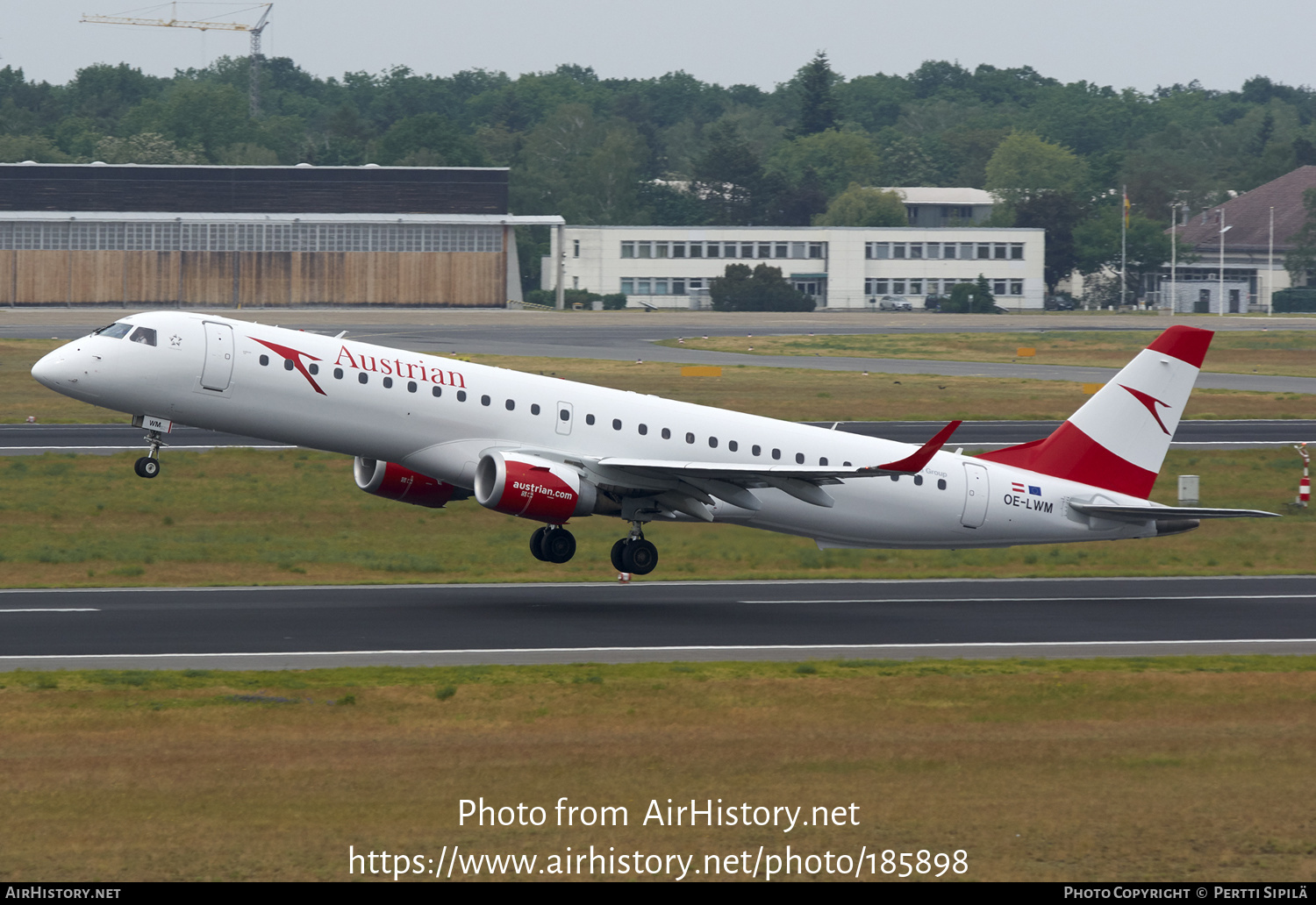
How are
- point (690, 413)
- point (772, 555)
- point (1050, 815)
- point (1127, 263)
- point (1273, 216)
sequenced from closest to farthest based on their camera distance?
point (1050, 815), point (690, 413), point (772, 555), point (1127, 263), point (1273, 216)

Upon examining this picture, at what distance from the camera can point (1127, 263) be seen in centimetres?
17000

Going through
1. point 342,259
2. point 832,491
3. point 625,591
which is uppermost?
point 342,259

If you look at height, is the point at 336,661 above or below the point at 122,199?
below

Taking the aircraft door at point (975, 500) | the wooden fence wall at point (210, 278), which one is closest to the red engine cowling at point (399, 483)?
the aircraft door at point (975, 500)

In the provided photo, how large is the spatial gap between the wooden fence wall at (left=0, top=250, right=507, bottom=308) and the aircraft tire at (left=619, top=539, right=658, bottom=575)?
103 m

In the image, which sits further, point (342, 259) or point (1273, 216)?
point (1273, 216)

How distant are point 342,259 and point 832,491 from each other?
105799mm

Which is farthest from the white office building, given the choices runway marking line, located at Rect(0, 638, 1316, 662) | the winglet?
runway marking line, located at Rect(0, 638, 1316, 662)

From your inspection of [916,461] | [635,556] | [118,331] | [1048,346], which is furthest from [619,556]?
[1048,346]

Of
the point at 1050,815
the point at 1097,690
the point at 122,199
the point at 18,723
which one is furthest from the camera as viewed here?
the point at 122,199

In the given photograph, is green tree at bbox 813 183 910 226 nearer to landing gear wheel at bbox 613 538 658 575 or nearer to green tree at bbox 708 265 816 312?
green tree at bbox 708 265 816 312

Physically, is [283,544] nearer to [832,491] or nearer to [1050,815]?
[832,491]

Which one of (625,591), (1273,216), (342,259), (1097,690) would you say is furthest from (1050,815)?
(1273,216)

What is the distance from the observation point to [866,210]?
7180 inches
